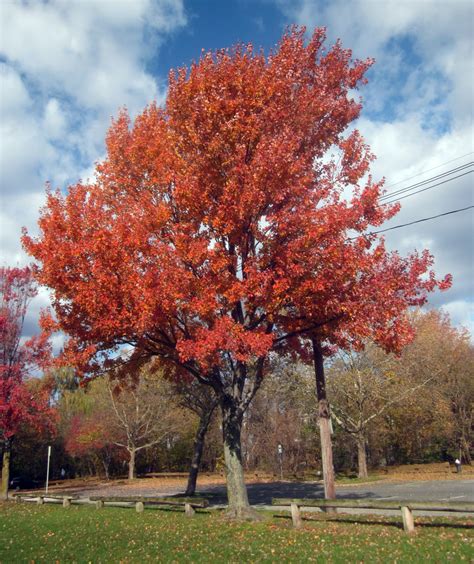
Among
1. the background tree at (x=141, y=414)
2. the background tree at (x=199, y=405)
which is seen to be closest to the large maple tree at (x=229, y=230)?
the background tree at (x=199, y=405)

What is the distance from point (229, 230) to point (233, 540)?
6.42 meters

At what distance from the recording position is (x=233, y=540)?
10.0 meters

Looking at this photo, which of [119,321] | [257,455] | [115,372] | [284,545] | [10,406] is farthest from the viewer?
[257,455]

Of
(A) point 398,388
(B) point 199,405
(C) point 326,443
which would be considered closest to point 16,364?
(B) point 199,405

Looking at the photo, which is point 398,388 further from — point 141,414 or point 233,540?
point 233,540

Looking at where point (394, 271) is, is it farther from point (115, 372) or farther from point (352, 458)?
point (352, 458)

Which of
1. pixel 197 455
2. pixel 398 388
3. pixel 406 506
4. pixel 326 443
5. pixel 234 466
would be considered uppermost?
pixel 398 388

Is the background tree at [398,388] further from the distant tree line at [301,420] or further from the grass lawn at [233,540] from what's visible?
the grass lawn at [233,540]

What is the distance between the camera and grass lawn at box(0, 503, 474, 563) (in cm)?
837

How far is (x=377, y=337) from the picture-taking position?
12102 millimetres

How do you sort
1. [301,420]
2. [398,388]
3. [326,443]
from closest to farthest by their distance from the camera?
[326,443]
[398,388]
[301,420]

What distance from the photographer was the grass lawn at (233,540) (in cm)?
837

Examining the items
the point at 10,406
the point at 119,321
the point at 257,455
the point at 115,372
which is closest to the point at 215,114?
the point at 119,321

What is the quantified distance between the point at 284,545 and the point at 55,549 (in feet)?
14.2
